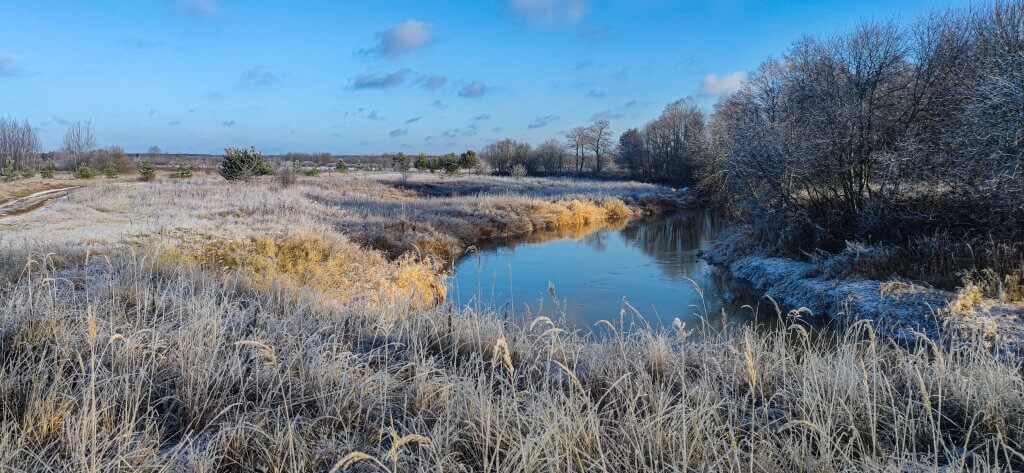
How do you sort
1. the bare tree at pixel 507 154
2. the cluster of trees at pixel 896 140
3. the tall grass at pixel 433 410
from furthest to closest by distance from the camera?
1. the bare tree at pixel 507 154
2. the cluster of trees at pixel 896 140
3. the tall grass at pixel 433 410

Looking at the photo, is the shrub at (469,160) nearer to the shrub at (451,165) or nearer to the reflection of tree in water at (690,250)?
the shrub at (451,165)

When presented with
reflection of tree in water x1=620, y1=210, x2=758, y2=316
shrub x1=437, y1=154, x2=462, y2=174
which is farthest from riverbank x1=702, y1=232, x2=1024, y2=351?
shrub x1=437, y1=154, x2=462, y2=174

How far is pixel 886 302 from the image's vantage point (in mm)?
9430

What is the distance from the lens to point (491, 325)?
503cm

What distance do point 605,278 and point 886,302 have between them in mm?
6626

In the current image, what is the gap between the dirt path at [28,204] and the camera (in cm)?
1562

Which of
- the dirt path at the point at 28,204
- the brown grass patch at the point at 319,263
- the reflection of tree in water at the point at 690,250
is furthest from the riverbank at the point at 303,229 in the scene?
the reflection of tree in water at the point at 690,250

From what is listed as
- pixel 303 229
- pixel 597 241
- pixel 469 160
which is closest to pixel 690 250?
pixel 597 241

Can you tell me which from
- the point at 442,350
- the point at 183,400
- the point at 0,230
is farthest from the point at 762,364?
the point at 0,230

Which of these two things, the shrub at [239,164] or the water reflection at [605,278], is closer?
the water reflection at [605,278]

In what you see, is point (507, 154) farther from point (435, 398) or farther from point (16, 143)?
point (435, 398)

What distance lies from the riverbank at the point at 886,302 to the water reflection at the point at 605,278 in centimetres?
91

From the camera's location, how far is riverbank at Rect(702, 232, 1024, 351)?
24.6 ft

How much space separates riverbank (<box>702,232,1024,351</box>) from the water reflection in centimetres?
91
